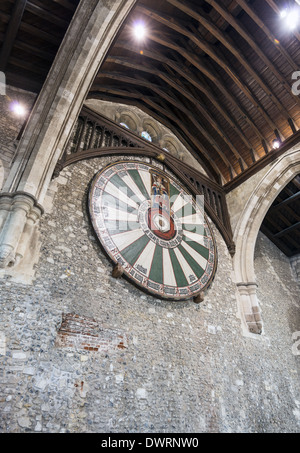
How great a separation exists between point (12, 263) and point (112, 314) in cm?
120

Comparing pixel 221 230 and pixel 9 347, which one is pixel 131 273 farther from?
pixel 221 230

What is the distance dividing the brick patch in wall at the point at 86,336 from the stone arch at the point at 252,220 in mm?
2482

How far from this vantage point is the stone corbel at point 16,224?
2.82 meters

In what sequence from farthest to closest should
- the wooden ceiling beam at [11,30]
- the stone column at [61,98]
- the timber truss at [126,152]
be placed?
the timber truss at [126,152]
the wooden ceiling beam at [11,30]
the stone column at [61,98]

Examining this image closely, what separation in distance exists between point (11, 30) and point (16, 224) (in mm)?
2794

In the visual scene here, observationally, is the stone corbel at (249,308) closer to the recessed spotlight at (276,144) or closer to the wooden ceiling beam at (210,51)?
the recessed spotlight at (276,144)

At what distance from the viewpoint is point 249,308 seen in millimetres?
4855

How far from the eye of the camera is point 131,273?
3734 mm

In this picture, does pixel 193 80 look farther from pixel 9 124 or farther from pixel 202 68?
pixel 9 124

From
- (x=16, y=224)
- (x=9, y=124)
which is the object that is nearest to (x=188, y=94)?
(x=9, y=124)

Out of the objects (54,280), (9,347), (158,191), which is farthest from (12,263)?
(158,191)

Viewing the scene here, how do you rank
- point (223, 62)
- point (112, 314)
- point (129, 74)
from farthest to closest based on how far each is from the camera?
point (129, 74) < point (223, 62) < point (112, 314)

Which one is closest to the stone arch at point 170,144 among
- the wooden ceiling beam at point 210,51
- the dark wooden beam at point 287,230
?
the wooden ceiling beam at point 210,51

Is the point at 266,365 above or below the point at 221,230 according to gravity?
below
